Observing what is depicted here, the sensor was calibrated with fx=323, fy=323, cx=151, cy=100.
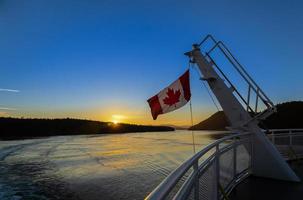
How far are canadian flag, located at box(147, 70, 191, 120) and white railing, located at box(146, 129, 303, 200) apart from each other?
199cm

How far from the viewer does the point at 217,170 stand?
6.66 metres

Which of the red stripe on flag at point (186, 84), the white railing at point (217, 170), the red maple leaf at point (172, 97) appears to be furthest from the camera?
the red maple leaf at point (172, 97)

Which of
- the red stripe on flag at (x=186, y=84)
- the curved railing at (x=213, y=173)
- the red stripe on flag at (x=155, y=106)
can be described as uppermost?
the red stripe on flag at (x=186, y=84)

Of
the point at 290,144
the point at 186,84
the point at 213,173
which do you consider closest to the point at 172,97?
the point at 186,84

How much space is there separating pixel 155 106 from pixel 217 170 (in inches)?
181

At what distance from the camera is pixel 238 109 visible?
10.8m

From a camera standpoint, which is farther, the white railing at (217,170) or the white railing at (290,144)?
the white railing at (290,144)

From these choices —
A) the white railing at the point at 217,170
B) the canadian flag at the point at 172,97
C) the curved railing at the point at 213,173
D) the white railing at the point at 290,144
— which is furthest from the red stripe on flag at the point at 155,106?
the white railing at the point at 290,144

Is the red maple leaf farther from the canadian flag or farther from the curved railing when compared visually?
the curved railing

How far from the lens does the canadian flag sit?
406 inches

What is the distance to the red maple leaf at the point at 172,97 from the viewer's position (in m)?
10.4

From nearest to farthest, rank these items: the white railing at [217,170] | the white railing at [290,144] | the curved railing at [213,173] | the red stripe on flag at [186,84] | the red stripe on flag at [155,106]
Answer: the curved railing at [213,173]
the white railing at [217,170]
the red stripe on flag at [186,84]
the red stripe on flag at [155,106]
the white railing at [290,144]

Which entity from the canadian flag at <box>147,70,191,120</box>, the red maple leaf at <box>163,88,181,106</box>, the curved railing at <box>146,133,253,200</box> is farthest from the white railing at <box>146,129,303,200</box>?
the red maple leaf at <box>163,88,181,106</box>

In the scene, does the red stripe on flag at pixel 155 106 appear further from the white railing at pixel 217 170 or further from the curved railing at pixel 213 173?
the curved railing at pixel 213 173
